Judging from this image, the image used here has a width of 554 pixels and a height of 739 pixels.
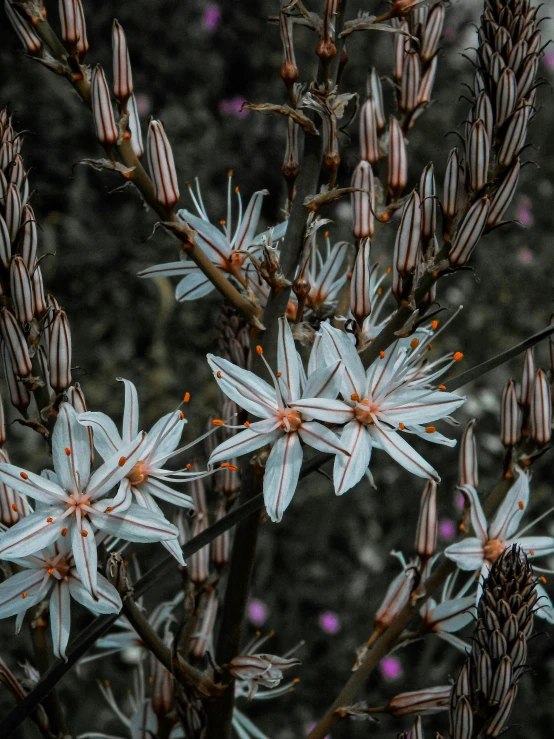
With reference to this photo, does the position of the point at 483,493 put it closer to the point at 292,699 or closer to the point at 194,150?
the point at 292,699

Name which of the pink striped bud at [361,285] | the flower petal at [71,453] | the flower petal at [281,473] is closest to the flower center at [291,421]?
the flower petal at [281,473]

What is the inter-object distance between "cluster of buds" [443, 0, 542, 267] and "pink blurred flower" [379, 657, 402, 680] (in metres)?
2.85

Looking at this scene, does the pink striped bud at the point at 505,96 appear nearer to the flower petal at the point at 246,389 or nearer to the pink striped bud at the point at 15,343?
the flower petal at the point at 246,389

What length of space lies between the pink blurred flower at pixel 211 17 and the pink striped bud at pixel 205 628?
5104 mm

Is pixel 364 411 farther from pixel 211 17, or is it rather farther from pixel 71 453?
pixel 211 17

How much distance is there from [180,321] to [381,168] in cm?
335

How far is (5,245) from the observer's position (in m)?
1.30

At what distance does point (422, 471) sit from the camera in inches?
51.6

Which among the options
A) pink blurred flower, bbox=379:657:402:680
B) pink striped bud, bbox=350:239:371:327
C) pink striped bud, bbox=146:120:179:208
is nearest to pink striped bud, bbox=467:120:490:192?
pink striped bud, bbox=350:239:371:327

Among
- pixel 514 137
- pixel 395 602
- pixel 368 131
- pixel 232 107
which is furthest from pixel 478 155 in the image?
pixel 232 107

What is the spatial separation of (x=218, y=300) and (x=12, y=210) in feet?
11.4

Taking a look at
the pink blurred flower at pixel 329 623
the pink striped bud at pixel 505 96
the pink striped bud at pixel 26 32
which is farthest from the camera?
the pink blurred flower at pixel 329 623

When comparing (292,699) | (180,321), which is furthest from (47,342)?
(180,321)

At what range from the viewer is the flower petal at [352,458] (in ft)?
4.11
